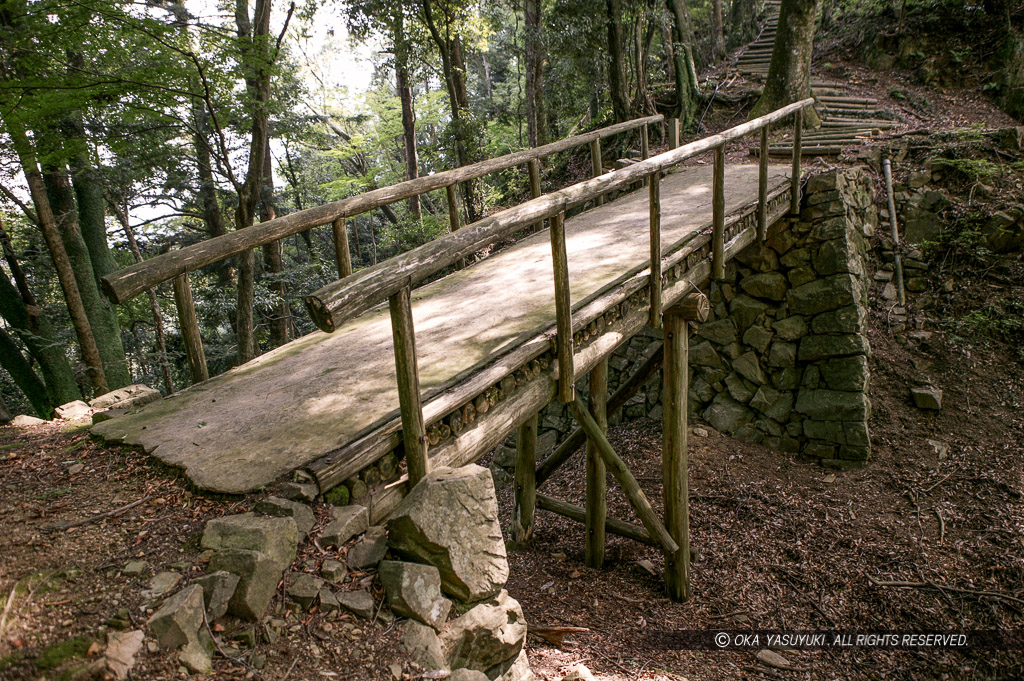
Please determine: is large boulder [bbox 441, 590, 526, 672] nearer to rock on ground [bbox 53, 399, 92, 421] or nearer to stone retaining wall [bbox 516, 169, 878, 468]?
rock on ground [bbox 53, 399, 92, 421]

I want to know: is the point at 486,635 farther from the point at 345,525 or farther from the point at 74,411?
the point at 74,411

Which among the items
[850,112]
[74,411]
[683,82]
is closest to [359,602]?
[74,411]

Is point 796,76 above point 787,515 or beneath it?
above

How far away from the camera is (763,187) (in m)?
6.07

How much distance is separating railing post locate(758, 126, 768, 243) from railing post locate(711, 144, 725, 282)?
1009mm

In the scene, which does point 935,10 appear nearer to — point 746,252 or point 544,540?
point 746,252

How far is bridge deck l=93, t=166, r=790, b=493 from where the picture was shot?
2777 millimetres

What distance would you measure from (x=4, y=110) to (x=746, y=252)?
30.5 ft

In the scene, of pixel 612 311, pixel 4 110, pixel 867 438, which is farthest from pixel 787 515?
pixel 4 110

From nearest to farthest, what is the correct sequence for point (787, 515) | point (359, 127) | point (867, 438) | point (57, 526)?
point (57, 526) → point (787, 515) → point (867, 438) → point (359, 127)

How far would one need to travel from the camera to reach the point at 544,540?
21.4 feet

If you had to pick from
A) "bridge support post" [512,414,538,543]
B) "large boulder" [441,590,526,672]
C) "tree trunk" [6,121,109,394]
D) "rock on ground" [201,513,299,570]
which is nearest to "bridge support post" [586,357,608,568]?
"bridge support post" [512,414,538,543]

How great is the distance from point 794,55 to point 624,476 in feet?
28.5

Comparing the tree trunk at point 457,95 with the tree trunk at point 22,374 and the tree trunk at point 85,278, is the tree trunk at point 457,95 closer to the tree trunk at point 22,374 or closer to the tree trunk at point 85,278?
the tree trunk at point 85,278
